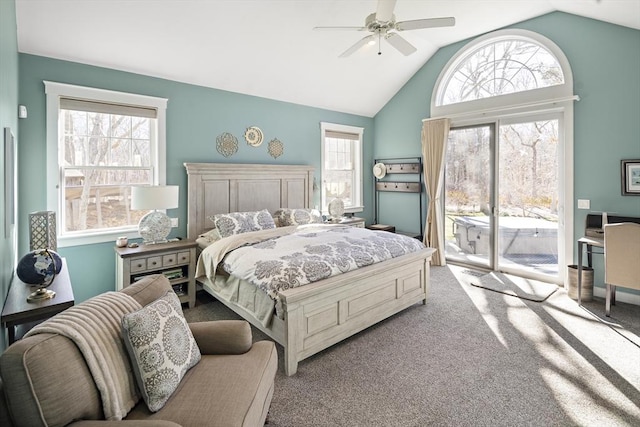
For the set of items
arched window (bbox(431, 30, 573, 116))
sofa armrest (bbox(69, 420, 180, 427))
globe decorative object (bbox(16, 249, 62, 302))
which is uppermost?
arched window (bbox(431, 30, 573, 116))

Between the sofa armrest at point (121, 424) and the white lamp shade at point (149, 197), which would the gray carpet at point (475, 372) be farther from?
the white lamp shade at point (149, 197)

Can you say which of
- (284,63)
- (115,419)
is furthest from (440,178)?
(115,419)

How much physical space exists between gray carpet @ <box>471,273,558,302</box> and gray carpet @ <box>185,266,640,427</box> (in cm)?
40

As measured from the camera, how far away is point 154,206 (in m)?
3.50

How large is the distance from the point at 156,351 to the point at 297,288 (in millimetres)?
1215

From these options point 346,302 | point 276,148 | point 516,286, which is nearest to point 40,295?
point 346,302

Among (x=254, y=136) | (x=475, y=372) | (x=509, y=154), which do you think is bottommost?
(x=475, y=372)

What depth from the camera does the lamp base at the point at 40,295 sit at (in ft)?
6.02

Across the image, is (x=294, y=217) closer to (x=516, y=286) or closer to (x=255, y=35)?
(x=255, y=35)

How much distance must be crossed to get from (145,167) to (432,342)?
3568 mm

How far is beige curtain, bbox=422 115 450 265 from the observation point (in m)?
5.47

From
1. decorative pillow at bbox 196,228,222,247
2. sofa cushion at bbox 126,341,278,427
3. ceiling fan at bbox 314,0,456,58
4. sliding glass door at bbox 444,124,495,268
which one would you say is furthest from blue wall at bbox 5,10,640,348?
sofa cushion at bbox 126,341,278,427

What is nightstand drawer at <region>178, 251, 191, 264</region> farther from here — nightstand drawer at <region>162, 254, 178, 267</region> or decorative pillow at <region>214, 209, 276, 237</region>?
decorative pillow at <region>214, 209, 276, 237</region>

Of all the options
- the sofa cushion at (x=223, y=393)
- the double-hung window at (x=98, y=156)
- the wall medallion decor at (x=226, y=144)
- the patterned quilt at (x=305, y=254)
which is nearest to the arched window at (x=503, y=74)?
the patterned quilt at (x=305, y=254)
